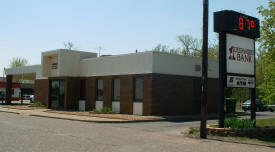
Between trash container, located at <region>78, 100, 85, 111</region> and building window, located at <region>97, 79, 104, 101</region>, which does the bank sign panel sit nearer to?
building window, located at <region>97, 79, 104, 101</region>

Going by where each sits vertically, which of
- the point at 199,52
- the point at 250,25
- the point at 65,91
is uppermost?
the point at 199,52

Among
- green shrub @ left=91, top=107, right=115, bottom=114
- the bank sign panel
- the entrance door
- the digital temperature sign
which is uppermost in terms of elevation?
the digital temperature sign

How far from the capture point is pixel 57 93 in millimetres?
30922

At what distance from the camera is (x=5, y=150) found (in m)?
9.03

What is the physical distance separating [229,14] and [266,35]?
29.4ft

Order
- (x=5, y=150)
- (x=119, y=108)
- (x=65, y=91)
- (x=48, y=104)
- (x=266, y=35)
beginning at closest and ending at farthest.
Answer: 1. (x=5, y=150)
2. (x=266, y=35)
3. (x=119, y=108)
4. (x=65, y=91)
5. (x=48, y=104)

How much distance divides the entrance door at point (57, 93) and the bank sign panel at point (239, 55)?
64.0ft

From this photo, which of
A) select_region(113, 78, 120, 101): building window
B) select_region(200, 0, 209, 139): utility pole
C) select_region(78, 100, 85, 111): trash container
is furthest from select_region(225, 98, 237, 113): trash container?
select_region(200, 0, 209, 139): utility pole

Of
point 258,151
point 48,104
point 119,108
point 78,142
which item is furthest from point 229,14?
point 48,104

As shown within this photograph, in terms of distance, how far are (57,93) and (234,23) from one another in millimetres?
20922

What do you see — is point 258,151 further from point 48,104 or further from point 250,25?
point 48,104

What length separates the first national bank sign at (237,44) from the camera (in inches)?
551

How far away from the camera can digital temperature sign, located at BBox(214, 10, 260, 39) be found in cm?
1393

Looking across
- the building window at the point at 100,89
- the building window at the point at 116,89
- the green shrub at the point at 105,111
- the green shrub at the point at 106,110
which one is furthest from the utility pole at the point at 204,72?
the building window at the point at 100,89
